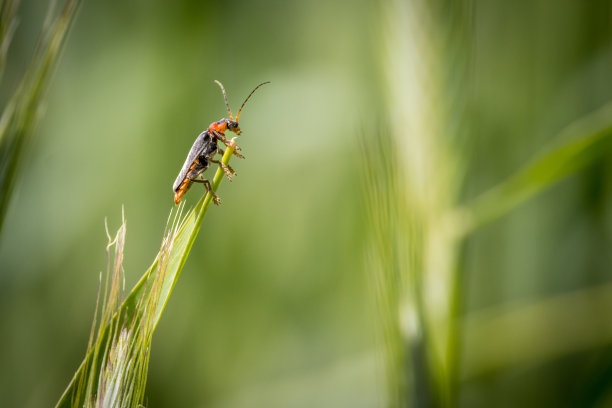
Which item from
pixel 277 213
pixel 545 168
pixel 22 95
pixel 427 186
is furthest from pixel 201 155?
pixel 277 213

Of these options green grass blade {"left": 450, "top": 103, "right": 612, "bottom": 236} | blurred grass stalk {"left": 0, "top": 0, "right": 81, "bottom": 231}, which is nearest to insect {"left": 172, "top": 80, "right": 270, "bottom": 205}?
blurred grass stalk {"left": 0, "top": 0, "right": 81, "bottom": 231}

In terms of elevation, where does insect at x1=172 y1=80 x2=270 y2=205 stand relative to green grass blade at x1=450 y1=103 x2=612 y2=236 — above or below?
below

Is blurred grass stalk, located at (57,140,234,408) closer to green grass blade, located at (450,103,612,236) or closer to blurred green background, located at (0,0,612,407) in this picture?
green grass blade, located at (450,103,612,236)

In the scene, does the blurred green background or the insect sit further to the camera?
the blurred green background

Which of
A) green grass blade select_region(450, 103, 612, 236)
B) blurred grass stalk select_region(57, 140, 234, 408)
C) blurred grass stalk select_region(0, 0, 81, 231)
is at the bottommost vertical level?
blurred grass stalk select_region(57, 140, 234, 408)

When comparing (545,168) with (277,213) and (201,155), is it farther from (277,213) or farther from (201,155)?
(277,213)

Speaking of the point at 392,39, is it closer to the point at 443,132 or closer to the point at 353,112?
the point at 443,132

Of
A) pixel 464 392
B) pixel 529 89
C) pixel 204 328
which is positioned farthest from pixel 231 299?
pixel 529 89
